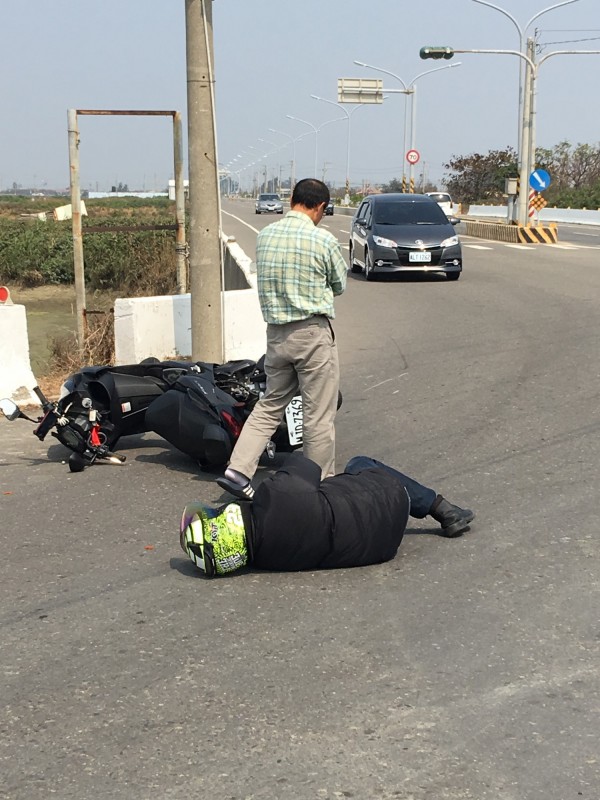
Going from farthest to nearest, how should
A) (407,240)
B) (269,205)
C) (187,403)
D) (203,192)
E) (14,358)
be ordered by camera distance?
(269,205), (407,240), (203,192), (14,358), (187,403)

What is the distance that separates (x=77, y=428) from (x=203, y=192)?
9.98 feet

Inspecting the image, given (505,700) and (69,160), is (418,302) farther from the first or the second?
(505,700)

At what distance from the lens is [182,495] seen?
→ 6617 mm

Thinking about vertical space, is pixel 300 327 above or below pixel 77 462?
above

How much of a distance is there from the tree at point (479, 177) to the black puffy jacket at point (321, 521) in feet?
237

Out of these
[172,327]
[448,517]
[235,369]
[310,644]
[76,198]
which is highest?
[76,198]

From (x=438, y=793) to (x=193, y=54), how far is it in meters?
7.39

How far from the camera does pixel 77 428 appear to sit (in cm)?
724

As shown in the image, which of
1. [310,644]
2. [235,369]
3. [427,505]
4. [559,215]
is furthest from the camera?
[559,215]

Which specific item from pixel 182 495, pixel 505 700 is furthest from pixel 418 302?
pixel 505 700

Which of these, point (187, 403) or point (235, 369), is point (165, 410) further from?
point (235, 369)

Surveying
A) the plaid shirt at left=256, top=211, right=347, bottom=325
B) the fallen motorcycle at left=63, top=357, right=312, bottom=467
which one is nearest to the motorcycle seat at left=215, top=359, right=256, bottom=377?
the fallen motorcycle at left=63, top=357, right=312, bottom=467

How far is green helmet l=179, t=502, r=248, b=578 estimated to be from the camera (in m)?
5.02

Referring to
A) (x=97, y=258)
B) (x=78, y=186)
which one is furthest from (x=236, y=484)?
(x=97, y=258)
